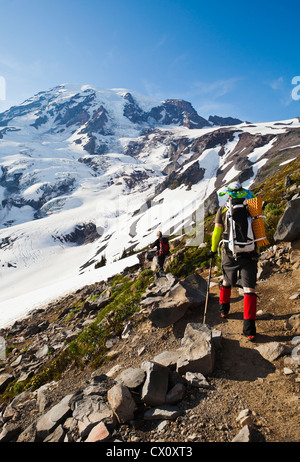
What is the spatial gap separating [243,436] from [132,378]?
1712mm

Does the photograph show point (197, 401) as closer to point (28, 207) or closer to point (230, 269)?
point (230, 269)

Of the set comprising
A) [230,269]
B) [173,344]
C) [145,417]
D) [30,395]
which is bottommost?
[30,395]

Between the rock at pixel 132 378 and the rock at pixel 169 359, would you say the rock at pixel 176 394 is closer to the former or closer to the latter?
the rock at pixel 132 378

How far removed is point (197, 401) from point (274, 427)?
978 mm

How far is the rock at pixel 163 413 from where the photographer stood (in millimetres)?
3018

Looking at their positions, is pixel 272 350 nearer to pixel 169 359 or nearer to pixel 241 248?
pixel 169 359

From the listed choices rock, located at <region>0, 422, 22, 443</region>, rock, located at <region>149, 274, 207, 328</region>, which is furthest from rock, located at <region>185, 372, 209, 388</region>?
rock, located at <region>0, 422, 22, 443</region>

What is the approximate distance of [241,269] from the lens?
4969mm

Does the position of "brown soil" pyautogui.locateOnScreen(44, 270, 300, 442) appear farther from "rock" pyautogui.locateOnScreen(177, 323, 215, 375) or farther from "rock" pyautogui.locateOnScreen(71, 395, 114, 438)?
"rock" pyautogui.locateOnScreen(71, 395, 114, 438)

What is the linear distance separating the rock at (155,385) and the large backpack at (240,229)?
2746 mm

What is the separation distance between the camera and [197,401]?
10.6 feet

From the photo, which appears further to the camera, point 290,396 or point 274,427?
point 290,396

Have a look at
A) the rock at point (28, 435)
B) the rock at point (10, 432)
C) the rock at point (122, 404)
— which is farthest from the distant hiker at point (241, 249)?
the rock at point (10, 432)

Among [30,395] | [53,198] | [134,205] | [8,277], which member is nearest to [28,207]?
[53,198]
